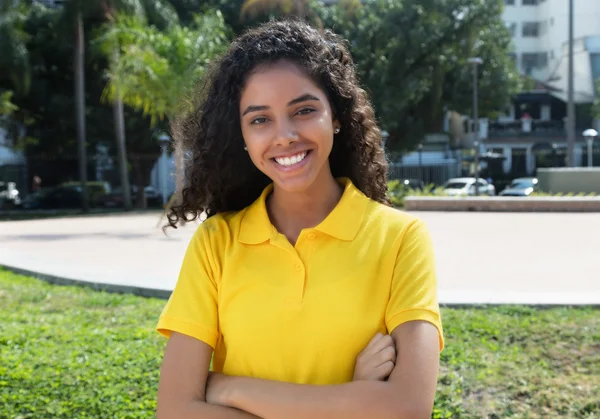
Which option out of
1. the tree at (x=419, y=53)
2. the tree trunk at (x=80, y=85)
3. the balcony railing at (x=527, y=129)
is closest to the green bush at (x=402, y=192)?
the tree at (x=419, y=53)

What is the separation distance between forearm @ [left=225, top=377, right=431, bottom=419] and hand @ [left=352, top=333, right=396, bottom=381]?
0.9 inches

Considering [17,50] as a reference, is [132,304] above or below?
below

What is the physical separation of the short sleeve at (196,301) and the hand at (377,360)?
1.31 ft

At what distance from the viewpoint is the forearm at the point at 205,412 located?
1.90 meters

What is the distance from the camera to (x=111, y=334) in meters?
5.48

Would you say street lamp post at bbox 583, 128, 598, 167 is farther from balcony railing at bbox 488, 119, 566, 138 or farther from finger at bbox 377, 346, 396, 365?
finger at bbox 377, 346, 396, 365

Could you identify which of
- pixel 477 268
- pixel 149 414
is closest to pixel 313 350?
pixel 149 414

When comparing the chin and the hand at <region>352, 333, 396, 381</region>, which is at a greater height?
the chin

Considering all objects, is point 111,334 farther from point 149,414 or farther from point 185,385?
point 185,385

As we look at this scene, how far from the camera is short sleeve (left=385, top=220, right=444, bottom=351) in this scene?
189 cm

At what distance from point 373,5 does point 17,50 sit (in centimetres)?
1420

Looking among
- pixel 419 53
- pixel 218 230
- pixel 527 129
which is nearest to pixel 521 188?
pixel 419 53

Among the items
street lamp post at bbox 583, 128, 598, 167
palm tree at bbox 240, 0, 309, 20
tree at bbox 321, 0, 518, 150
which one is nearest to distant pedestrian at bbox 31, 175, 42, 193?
tree at bbox 321, 0, 518, 150

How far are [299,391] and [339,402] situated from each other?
10 cm
